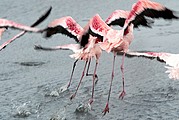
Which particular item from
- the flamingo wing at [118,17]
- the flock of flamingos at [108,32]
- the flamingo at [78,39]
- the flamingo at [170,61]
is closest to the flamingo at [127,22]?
the flock of flamingos at [108,32]

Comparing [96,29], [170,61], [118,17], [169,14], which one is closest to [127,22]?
[96,29]

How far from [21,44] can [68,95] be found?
98.8 inches

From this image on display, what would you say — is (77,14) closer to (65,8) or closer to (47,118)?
(65,8)

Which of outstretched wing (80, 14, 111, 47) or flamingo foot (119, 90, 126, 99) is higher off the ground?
outstretched wing (80, 14, 111, 47)

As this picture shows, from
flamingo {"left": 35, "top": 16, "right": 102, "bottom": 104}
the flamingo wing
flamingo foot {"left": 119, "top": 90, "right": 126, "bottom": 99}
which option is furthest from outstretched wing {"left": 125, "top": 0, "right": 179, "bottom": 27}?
flamingo foot {"left": 119, "top": 90, "right": 126, "bottom": 99}

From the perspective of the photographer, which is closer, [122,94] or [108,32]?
[108,32]

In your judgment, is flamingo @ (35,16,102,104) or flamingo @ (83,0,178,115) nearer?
flamingo @ (83,0,178,115)

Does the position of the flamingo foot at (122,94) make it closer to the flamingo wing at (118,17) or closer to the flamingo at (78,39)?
the flamingo at (78,39)

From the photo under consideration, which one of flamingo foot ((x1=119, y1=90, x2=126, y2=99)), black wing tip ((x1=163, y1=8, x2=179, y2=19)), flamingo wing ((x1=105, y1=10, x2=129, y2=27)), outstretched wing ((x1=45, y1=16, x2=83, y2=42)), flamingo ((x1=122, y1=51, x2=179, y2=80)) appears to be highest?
black wing tip ((x1=163, y1=8, x2=179, y2=19))

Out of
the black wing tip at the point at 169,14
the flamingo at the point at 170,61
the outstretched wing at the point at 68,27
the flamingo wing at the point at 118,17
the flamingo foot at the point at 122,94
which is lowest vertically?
the flamingo foot at the point at 122,94

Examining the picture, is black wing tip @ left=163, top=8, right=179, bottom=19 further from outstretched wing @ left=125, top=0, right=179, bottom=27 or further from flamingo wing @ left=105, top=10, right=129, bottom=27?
flamingo wing @ left=105, top=10, right=129, bottom=27

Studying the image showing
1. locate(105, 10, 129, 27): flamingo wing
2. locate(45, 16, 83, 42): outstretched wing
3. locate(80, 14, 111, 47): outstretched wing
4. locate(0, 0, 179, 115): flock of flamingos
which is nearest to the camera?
locate(0, 0, 179, 115): flock of flamingos

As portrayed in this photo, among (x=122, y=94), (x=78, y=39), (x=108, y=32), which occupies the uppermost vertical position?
(x=108, y=32)

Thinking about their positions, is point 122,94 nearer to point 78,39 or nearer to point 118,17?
point 78,39
